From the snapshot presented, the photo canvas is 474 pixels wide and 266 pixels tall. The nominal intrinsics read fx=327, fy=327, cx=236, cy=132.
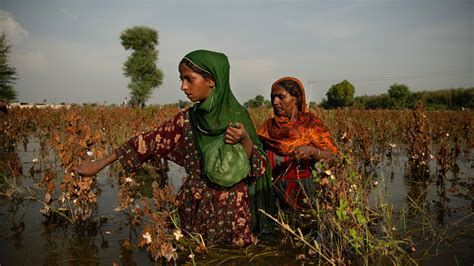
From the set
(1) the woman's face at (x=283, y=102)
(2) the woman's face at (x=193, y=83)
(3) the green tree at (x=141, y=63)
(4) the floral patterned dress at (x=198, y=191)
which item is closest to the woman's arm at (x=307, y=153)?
(4) the floral patterned dress at (x=198, y=191)

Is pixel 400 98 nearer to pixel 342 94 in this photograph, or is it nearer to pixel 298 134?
pixel 342 94

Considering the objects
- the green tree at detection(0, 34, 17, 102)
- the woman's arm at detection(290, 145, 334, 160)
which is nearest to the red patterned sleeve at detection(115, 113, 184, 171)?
the woman's arm at detection(290, 145, 334, 160)

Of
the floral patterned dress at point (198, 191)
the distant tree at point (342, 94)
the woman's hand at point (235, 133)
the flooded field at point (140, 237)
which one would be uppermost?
the distant tree at point (342, 94)

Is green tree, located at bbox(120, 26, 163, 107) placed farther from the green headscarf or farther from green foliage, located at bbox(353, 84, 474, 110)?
the green headscarf

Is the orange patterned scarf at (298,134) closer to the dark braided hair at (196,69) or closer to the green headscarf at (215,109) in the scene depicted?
the green headscarf at (215,109)

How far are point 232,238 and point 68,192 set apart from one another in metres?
A: 1.60

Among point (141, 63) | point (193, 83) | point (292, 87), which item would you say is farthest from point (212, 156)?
point (141, 63)

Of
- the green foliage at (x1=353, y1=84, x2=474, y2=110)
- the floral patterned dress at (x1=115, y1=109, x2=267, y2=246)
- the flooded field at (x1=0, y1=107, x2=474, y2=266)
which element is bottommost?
the flooded field at (x1=0, y1=107, x2=474, y2=266)

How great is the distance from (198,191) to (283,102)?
128 centimetres

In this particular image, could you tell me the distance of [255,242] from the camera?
2.60 m

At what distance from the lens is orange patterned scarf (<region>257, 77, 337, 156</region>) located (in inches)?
126

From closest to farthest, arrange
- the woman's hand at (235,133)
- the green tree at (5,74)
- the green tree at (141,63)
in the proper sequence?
the woman's hand at (235,133) → the green tree at (5,74) → the green tree at (141,63)

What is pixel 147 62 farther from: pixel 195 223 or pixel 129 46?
pixel 195 223

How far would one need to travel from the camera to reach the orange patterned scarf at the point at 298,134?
3201mm
